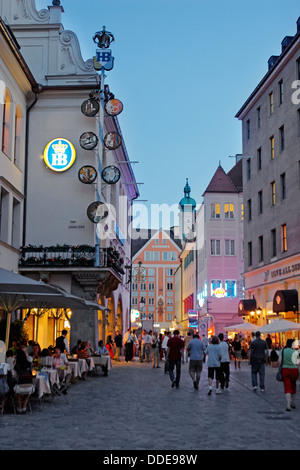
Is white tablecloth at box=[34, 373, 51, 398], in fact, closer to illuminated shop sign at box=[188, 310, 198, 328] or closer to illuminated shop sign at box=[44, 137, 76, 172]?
illuminated shop sign at box=[44, 137, 76, 172]

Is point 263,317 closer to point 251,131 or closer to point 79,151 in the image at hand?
point 251,131

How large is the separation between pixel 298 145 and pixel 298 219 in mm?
3806

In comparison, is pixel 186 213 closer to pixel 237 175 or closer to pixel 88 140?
pixel 237 175

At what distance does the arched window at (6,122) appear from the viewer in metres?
27.8

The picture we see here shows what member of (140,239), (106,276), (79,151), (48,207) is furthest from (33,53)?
(140,239)

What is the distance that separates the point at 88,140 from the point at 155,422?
20814 millimetres

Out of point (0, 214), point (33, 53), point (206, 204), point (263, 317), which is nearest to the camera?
point (0, 214)

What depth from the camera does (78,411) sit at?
47.3 feet

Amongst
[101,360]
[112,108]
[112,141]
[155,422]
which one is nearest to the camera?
[155,422]

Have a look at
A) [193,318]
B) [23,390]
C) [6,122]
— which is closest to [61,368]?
[23,390]

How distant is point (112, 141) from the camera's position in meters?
33.1

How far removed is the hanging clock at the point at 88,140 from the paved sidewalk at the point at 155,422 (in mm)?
14279

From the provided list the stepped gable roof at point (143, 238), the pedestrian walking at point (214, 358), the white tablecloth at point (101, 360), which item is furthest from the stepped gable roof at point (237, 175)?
the stepped gable roof at point (143, 238)

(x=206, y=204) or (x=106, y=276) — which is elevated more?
(x=206, y=204)
